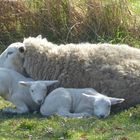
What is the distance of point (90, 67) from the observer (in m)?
9.27

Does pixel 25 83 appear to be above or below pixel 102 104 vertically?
above

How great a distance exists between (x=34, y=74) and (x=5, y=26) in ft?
12.9

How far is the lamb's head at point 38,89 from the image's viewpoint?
8906 millimetres

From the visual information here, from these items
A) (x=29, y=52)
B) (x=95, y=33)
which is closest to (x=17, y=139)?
(x=29, y=52)

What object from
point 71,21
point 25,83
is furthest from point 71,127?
point 71,21

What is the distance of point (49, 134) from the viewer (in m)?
7.96

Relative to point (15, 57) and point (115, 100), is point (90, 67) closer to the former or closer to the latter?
point (115, 100)

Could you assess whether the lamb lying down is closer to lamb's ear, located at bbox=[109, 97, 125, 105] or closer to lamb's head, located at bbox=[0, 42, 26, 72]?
lamb's ear, located at bbox=[109, 97, 125, 105]

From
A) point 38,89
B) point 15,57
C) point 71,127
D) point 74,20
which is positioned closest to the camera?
point 71,127

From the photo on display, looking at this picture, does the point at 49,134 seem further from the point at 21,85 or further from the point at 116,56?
the point at 116,56

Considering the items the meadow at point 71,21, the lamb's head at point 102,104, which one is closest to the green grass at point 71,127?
the lamb's head at point 102,104

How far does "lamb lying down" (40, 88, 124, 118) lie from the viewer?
28.6 ft

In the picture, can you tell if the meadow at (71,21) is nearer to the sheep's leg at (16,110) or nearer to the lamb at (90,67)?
the lamb at (90,67)

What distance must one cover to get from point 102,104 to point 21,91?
53.1 inches
